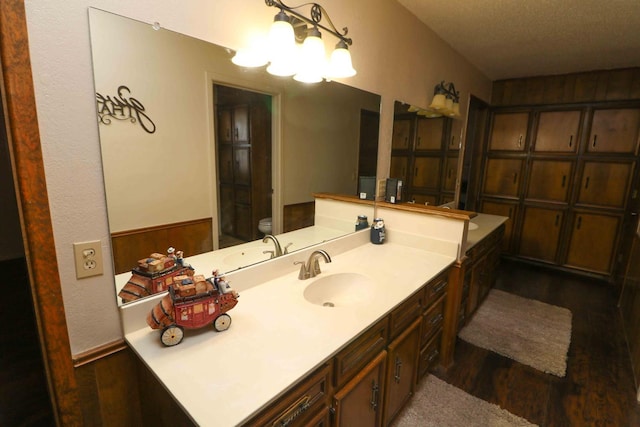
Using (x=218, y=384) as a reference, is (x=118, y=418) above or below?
below

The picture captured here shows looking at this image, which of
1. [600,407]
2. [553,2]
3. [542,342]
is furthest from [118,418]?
[553,2]

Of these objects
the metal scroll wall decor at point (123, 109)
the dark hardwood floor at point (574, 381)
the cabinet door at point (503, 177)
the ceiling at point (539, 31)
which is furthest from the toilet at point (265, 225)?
the cabinet door at point (503, 177)

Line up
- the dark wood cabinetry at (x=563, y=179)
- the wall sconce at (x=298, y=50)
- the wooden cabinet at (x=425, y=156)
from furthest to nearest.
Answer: the dark wood cabinetry at (x=563, y=179) → the wooden cabinet at (x=425, y=156) → the wall sconce at (x=298, y=50)

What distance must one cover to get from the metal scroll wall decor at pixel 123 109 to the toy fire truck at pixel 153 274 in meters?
0.47

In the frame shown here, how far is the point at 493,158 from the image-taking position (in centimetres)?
412

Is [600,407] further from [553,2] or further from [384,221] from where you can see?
[553,2]

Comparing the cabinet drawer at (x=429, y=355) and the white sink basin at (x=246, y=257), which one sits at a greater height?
the white sink basin at (x=246, y=257)

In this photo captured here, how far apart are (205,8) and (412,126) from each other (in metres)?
1.87

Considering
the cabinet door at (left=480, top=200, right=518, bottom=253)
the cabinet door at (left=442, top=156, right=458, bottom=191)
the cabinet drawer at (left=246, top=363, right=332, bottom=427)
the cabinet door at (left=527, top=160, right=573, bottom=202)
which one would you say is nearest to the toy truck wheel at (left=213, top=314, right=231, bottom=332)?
the cabinet drawer at (left=246, top=363, right=332, bottom=427)

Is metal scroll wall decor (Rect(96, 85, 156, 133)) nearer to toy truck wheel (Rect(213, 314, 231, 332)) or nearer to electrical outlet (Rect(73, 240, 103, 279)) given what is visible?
electrical outlet (Rect(73, 240, 103, 279))

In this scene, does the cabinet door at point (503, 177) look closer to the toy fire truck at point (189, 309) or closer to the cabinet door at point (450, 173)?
the cabinet door at point (450, 173)

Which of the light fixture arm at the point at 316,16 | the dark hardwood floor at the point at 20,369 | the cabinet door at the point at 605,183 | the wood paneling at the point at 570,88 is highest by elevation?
the wood paneling at the point at 570,88

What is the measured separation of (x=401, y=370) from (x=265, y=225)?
1000 millimetres

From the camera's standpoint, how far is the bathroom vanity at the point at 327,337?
0.85m
